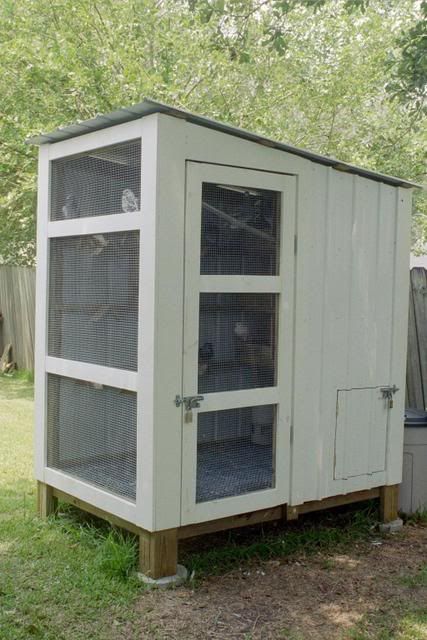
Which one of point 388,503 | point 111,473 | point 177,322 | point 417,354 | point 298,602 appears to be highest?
point 177,322

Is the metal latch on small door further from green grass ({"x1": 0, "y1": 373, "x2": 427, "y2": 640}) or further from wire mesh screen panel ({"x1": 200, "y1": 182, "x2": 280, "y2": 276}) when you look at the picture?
green grass ({"x1": 0, "y1": 373, "x2": 427, "y2": 640})

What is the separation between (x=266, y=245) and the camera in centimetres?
423

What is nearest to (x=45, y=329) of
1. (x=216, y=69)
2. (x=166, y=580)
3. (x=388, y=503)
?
(x=166, y=580)

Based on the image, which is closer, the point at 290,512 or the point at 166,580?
the point at 166,580

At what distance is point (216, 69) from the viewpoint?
909cm

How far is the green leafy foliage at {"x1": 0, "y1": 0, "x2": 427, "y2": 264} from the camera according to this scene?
8484 mm

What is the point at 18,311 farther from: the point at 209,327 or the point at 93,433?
the point at 209,327

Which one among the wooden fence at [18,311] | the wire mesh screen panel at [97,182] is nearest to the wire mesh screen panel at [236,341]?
the wire mesh screen panel at [97,182]

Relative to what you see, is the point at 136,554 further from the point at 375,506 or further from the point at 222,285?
the point at 375,506

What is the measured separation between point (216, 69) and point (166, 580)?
684cm

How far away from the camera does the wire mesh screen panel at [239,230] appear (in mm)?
3990

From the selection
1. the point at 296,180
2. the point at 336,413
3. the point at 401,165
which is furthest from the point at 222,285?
the point at 401,165

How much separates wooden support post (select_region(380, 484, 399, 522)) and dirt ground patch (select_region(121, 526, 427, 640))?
480 mm

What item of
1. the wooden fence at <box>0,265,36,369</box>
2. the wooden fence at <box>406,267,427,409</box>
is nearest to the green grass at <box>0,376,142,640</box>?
the wooden fence at <box>406,267,427,409</box>
